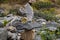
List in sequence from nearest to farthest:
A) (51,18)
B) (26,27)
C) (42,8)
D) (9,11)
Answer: (26,27)
(51,18)
(9,11)
(42,8)

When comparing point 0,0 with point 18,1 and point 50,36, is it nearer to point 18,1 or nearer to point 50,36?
point 18,1

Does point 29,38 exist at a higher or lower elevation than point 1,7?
higher

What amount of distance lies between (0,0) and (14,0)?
102cm

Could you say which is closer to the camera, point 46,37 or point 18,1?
point 46,37

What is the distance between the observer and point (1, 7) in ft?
48.4

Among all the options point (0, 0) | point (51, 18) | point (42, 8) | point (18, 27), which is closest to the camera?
point (18, 27)

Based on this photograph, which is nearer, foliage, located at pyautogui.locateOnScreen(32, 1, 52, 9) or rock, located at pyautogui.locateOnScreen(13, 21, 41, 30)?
rock, located at pyautogui.locateOnScreen(13, 21, 41, 30)

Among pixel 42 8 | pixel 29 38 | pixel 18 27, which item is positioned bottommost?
pixel 42 8

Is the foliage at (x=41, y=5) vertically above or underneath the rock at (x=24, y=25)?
underneath

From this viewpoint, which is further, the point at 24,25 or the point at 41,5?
the point at 41,5

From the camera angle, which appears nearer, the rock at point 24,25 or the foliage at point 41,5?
the rock at point 24,25

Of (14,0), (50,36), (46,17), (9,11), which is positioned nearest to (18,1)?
(14,0)

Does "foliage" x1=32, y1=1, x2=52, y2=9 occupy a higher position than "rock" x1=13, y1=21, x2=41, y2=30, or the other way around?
"rock" x1=13, y1=21, x2=41, y2=30

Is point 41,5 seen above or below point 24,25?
below
